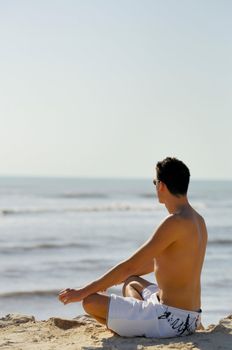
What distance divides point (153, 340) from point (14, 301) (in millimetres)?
4237

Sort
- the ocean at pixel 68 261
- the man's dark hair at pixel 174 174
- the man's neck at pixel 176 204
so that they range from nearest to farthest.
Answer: the man's dark hair at pixel 174 174 < the man's neck at pixel 176 204 < the ocean at pixel 68 261

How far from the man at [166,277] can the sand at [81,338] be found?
129 millimetres

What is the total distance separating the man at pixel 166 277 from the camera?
4.73m

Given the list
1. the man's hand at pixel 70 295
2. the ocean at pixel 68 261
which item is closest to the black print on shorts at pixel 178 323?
the man's hand at pixel 70 295

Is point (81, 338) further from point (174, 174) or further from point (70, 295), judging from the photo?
point (174, 174)

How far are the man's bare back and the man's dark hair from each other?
0.18 m

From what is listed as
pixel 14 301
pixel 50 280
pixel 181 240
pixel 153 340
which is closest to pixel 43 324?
pixel 153 340

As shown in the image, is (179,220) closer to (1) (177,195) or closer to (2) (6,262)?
(1) (177,195)

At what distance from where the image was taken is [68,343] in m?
5.00

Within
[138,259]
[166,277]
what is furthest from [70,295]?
[166,277]

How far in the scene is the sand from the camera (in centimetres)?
472

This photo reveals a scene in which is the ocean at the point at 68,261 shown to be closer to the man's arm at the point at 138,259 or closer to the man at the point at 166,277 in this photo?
the man at the point at 166,277

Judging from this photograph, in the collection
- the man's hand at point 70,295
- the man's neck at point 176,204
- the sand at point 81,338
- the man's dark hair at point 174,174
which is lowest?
the sand at point 81,338

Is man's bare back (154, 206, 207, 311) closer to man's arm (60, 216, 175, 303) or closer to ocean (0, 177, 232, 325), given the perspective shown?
man's arm (60, 216, 175, 303)
